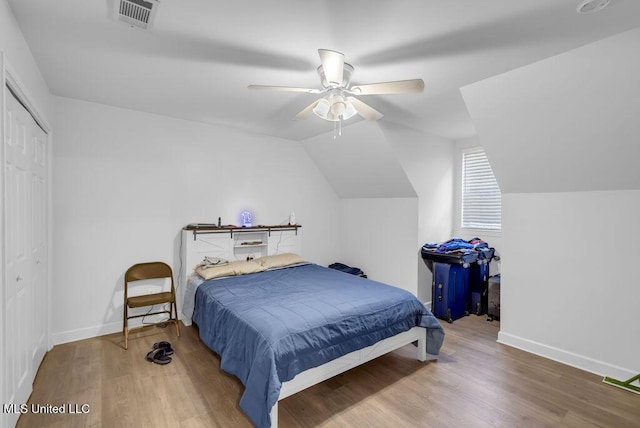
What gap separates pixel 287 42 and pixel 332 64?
0.42 m

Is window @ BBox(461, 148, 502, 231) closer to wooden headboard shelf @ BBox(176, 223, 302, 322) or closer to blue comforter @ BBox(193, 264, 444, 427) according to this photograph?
blue comforter @ BBox(193, 264, 444, 427)

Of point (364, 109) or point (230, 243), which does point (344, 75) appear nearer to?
point (364, 109)

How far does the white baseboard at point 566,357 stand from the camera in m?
2.62

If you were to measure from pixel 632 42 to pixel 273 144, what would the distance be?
380 cm

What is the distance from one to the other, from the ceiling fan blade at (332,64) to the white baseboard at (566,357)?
10.5 feet

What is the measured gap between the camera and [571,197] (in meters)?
2.94

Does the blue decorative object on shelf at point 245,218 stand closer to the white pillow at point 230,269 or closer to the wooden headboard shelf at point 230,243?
the wooden headboard shelf at point 230,243

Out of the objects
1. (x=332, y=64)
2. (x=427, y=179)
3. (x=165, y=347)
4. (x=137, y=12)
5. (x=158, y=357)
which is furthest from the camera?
(x=427, y=179)

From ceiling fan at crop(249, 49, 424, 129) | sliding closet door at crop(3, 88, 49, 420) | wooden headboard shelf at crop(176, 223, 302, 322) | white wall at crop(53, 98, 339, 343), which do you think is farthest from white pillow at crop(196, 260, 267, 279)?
ceiling fan at crop(249, 49, 424, 129)

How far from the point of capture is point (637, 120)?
225 cm

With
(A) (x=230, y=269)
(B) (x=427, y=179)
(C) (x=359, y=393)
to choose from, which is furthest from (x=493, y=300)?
(A) (x=230, y=269)

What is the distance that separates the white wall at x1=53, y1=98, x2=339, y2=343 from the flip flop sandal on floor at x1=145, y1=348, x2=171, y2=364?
33.7 inches

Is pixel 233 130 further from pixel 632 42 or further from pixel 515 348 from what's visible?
pixel 515 348

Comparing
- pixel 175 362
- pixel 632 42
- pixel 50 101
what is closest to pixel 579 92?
pixel 632 42
